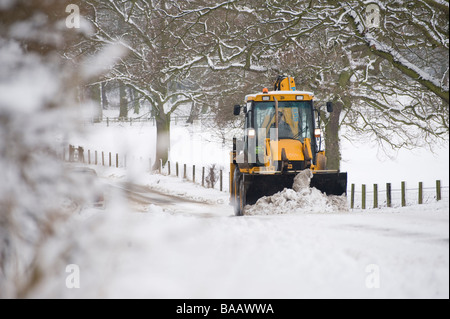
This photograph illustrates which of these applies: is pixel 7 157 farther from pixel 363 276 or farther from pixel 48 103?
pixel 363 276

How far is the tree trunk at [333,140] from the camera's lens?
52.6ft

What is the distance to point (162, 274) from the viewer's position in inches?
160

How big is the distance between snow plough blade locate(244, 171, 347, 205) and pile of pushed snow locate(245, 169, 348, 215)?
0.41 ft

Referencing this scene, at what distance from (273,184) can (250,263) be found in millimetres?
5376

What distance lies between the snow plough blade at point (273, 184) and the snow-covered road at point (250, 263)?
4.33 metres

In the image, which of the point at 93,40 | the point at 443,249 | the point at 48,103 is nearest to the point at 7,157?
the point at 48,103

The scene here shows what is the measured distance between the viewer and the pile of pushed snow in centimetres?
922

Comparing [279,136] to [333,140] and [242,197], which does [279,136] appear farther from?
[333,140]

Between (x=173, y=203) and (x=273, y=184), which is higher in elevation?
(x=273, y=184)

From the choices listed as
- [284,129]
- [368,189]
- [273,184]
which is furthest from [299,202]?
[368,189]

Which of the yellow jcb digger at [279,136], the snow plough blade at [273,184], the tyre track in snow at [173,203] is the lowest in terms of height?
the tyre track in snow at [173,203]

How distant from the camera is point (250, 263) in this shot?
4273 millimetres

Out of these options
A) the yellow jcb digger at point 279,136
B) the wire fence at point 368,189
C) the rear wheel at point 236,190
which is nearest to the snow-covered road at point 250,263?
the wire fence at point 368,189

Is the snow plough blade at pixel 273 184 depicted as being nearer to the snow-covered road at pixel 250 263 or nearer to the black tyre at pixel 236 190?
the black tyre at pixel 236 190
